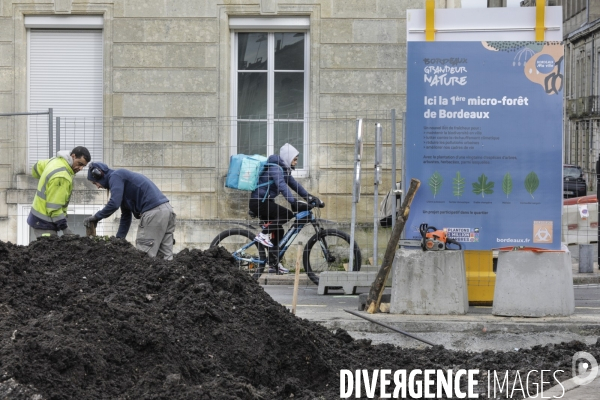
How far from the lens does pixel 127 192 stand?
11.4 meters

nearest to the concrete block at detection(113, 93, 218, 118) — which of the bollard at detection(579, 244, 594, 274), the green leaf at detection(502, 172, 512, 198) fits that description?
the bollard at detection(579, 244, 594, 274)

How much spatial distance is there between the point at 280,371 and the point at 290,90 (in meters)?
9.35

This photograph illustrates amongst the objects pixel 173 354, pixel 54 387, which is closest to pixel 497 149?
pixel 173 354

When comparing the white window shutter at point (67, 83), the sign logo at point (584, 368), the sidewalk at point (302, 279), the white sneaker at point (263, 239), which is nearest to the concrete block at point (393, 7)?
the white sneaker at point (263, 239)

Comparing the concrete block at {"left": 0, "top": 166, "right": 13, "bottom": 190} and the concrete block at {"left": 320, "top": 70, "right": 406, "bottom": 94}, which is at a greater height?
the concrete block at {"left": 320, "top": 70, "right": 406, "bottom": 94}

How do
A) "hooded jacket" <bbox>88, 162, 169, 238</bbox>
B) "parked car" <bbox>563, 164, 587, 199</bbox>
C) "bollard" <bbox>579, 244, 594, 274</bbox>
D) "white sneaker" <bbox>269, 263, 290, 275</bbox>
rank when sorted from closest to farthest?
1. "hooded jacket" <bbox>88, 162, 169, 238</bbox>
2. "white sneaker" <bbox>269, 263, 290, 275</bbox>
3. "bollard" <bbox>579, 244, 594, 274</bbox>
4. "parked car" <bbox>563, 164, 587, 199</bbox>

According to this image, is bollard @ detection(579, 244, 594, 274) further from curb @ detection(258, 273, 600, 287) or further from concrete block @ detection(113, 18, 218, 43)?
concrete block @ detection(113, 18, 218, 43)

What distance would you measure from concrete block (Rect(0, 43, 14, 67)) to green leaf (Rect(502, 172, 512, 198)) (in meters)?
9.02

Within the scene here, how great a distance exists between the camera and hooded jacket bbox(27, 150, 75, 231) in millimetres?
11172

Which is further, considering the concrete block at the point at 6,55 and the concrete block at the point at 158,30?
the concrete block at the point at 6,55

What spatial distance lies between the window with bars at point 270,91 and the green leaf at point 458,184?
19.9ft

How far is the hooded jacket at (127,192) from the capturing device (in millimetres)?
11039

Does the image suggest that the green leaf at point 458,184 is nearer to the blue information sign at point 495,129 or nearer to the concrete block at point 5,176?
the blue information sign at point 495,129

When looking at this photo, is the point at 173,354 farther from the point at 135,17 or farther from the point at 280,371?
the point at 135,17
